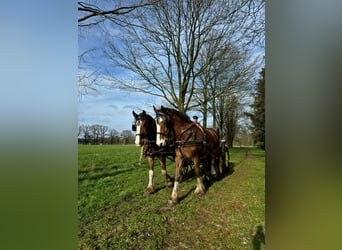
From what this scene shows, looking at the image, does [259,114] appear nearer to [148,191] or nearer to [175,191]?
[175,191]

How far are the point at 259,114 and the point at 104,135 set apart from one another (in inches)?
36.2

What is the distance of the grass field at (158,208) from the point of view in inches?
57.2

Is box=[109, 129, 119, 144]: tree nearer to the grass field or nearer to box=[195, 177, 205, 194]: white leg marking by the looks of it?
the grass field

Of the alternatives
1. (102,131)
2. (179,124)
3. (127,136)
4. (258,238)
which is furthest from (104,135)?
(258,238)

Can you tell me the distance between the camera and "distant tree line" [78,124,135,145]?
152 centimetres

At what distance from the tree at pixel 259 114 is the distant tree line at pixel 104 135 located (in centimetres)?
74

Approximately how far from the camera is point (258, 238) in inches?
54.6

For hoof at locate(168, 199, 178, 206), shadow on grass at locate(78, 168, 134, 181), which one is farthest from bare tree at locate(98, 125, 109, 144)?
hoof at locate(168, 199, 178, 206)

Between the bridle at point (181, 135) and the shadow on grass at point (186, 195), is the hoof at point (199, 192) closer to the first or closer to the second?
the shadow on grass at point (186, 195)
